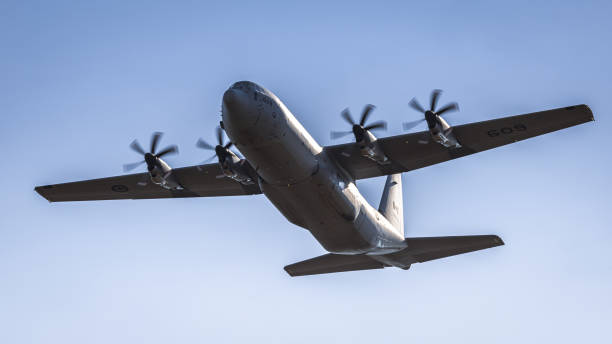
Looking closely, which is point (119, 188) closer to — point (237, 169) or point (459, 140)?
point (237, 169)

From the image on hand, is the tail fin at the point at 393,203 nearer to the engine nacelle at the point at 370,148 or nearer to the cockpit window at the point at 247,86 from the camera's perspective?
the engine nacelle at the point at 370,148

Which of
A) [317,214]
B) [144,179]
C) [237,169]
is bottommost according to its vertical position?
[317,214]

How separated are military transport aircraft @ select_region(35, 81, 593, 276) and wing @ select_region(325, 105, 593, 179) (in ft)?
0.13

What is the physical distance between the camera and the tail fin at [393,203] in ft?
125

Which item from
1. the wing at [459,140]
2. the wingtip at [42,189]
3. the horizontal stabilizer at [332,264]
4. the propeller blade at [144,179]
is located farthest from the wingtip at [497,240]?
the wingtip at [42,189]

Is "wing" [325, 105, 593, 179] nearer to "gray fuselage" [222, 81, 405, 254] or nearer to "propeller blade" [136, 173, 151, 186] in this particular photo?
"gray fuselage" [222, 81, 405, 254]

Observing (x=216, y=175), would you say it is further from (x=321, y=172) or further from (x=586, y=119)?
(x=586, y=119)

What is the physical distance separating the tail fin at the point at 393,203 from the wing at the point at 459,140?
6.50 m

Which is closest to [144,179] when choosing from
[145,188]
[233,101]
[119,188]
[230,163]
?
[145,188]

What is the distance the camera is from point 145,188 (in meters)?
35.2

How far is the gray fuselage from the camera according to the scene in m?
26.6

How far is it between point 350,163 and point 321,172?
2478mm

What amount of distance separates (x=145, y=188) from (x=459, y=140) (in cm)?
1522

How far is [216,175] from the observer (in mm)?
33500
